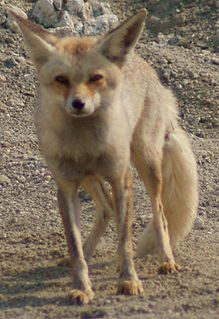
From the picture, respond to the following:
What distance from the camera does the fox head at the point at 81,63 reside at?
7.25m

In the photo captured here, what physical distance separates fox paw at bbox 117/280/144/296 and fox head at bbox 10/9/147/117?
1316 mm

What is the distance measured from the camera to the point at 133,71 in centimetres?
851

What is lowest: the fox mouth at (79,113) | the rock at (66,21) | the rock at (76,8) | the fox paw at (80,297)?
the fox paw at (80,297)

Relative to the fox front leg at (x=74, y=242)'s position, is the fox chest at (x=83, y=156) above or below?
above

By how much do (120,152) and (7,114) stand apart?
4.11 meters

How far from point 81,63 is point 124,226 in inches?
52.7

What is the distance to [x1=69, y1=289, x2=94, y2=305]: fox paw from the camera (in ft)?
24.2

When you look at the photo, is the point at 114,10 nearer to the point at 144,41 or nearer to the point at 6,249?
the point at 144,41

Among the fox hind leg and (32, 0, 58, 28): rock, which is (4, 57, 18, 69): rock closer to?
(32, 0, 58, 28): rock

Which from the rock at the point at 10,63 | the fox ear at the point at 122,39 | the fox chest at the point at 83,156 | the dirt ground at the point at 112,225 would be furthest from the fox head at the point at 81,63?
the rock at the point at 10,63

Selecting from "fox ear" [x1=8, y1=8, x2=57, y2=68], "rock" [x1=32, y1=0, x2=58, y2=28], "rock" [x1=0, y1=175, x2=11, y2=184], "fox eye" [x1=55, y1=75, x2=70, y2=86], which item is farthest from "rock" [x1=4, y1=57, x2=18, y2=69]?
"fox eye" [x1=55, y1=75, x2=70, y2=86]

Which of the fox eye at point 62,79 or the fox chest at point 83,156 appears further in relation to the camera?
the fox chest at point 83,156

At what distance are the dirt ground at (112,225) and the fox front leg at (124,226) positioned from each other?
176mm

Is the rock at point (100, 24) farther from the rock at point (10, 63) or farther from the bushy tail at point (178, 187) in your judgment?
the bushy tail at point (178, 187)
